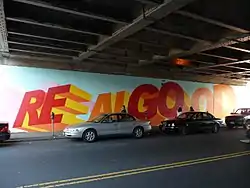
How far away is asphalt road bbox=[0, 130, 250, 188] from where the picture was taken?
6312 millimetres

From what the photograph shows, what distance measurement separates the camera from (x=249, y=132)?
1454cm

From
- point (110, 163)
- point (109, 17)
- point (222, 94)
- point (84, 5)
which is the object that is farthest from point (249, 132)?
point (222, 94)

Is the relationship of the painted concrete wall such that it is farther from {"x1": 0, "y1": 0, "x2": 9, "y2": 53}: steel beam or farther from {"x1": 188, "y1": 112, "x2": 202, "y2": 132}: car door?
{"x1": 188, "y1": 112, "x2": 202, "y2": 132}: car door

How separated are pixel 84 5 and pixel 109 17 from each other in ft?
3.04

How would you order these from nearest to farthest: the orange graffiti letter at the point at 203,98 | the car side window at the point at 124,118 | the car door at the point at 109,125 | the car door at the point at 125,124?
the car door at the point at 109,125, the car door at the point at 125,124, the car side window at the point at 124,118, the orange graffiti letter at the point at 203,98

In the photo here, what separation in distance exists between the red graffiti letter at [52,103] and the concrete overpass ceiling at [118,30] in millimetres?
1462

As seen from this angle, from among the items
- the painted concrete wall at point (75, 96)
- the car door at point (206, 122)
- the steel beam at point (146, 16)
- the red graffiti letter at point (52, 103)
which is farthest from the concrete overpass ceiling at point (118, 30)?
the car door at point (206, 122)

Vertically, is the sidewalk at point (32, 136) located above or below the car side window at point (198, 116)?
below

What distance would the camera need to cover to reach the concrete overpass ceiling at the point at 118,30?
8336 mm

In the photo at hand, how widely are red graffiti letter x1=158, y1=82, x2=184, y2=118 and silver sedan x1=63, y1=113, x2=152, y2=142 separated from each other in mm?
6622

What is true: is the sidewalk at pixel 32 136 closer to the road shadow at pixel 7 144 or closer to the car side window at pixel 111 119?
the road shadow at pixel 7 144

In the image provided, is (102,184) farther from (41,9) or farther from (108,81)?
(108,81)

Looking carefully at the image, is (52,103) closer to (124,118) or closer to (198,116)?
(124,118)

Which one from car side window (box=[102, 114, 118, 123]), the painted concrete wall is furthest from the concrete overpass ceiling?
car side window (box=[102, 114, 118, 123])
